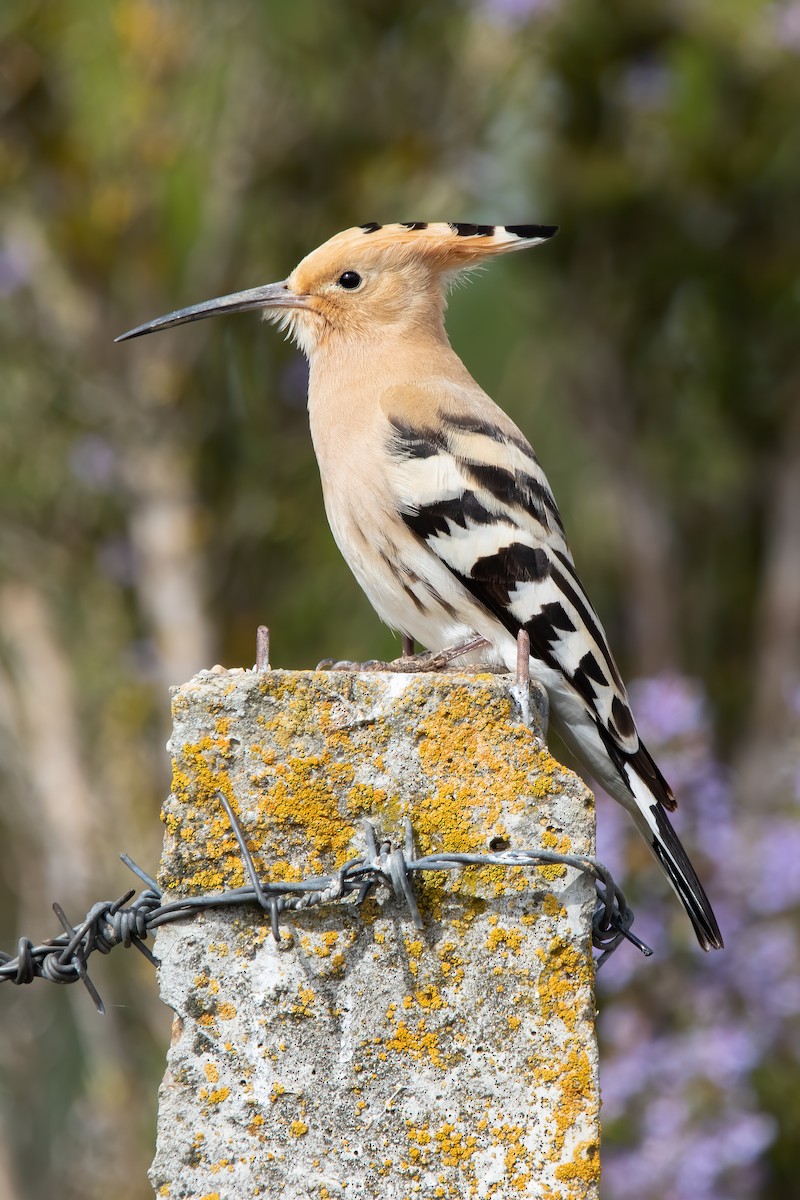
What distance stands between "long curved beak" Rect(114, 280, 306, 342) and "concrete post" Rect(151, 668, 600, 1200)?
1316 millimetres

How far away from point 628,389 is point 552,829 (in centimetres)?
580

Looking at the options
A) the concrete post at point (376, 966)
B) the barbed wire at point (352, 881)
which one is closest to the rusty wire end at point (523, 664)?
the concrete post at point (376, 966)

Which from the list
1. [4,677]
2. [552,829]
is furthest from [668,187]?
[552,829]

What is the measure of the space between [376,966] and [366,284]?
1.76 metres

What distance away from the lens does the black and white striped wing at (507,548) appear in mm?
2465

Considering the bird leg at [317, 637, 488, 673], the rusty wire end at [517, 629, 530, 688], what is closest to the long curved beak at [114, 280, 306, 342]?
the bird leg at [317, 637, 488, 673]

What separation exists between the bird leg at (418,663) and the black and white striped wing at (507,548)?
8 centimetres

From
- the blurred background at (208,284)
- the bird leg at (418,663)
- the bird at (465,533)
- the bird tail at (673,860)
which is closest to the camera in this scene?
the bird leg at (418,663)

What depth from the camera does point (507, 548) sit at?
2512 millimetres

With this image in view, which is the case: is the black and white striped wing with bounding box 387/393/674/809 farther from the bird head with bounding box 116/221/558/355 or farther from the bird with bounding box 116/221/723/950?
the bird head with bounding box 116/221/558/355

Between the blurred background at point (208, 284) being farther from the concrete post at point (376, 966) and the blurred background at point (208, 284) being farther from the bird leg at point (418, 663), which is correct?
the concrete post at point (376, 966)

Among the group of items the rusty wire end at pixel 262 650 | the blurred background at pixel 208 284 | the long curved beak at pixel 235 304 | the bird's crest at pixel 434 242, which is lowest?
the rusty wire end at pixel 262 650

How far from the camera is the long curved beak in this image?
2799mm

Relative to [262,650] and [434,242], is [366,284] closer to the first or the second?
[434,242]
